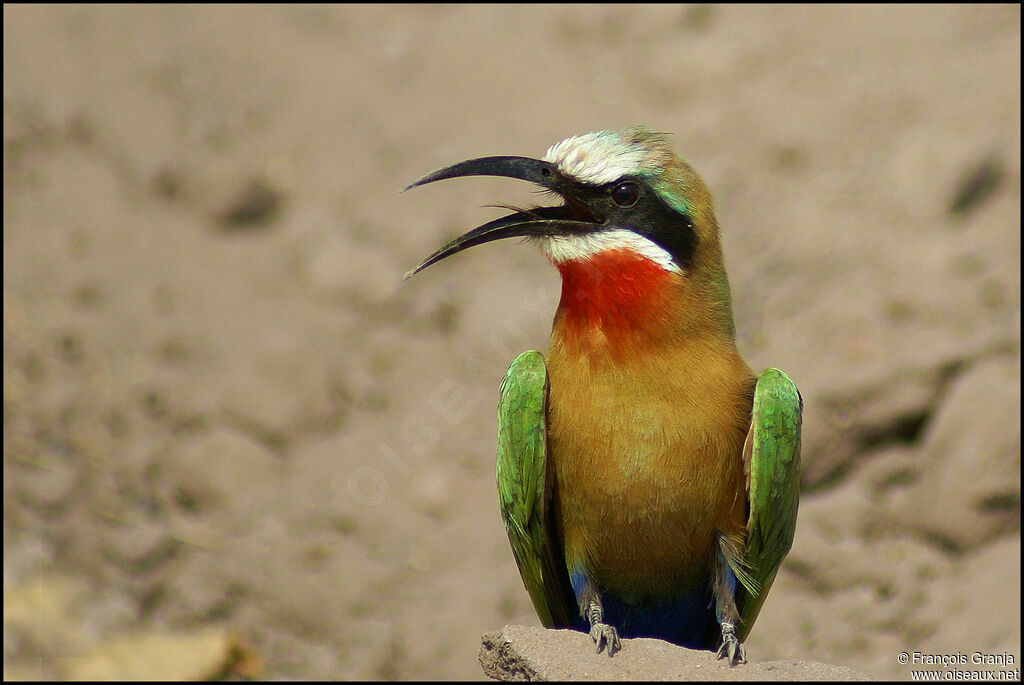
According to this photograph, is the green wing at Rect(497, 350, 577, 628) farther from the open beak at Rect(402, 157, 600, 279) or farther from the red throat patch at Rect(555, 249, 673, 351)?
the open beak at Rect(402, 157, 600, 279)

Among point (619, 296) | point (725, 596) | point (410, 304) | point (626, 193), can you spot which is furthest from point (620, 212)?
point (410, 304)

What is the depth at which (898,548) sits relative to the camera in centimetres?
637

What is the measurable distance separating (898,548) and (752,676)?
3.45 metres

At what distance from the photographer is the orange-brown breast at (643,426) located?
3.80m

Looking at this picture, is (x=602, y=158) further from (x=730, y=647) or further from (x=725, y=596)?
(x=730, y=647)

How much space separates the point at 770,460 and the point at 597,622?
2.65 ft

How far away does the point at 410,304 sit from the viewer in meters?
8.26

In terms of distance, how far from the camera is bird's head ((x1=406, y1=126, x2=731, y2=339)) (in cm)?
394

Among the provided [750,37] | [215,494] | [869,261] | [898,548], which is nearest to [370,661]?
[215,494]

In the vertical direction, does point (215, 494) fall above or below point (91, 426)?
below

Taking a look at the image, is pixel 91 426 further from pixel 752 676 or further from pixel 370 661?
pixel 752 676

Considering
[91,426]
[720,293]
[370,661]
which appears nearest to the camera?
[720,293]

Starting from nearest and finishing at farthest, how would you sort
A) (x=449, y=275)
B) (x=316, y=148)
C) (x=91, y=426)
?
1. (x=91, y=426)
2. (x=449, y=275)
3. (x=316, y=148)

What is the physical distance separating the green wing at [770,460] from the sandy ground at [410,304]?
2.28 meters
